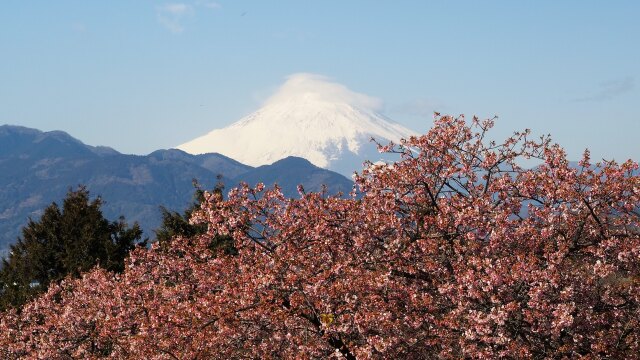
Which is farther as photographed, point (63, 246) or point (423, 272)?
point (63, 246)

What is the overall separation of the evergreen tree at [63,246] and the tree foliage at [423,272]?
2765 cm

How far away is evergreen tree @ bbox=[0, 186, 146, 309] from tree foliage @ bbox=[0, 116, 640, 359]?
27.7 meters

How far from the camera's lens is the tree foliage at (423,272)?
1393 cm

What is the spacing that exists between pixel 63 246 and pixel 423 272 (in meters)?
37.2

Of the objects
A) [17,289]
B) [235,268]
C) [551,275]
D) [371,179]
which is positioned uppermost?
[371,179]

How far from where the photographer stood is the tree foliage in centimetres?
1393

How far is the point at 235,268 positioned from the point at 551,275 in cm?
760

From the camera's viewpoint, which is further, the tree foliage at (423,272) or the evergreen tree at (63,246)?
the evergreen tree at (63,246)

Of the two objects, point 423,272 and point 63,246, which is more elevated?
point 423,272

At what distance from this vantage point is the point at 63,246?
4775 centimetres

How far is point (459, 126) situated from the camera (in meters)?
20.0

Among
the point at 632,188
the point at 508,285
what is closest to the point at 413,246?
the point at 508,285

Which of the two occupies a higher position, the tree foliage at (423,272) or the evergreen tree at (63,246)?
the tree foliage at (423,272)

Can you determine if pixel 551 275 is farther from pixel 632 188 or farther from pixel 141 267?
pixel 141 267
